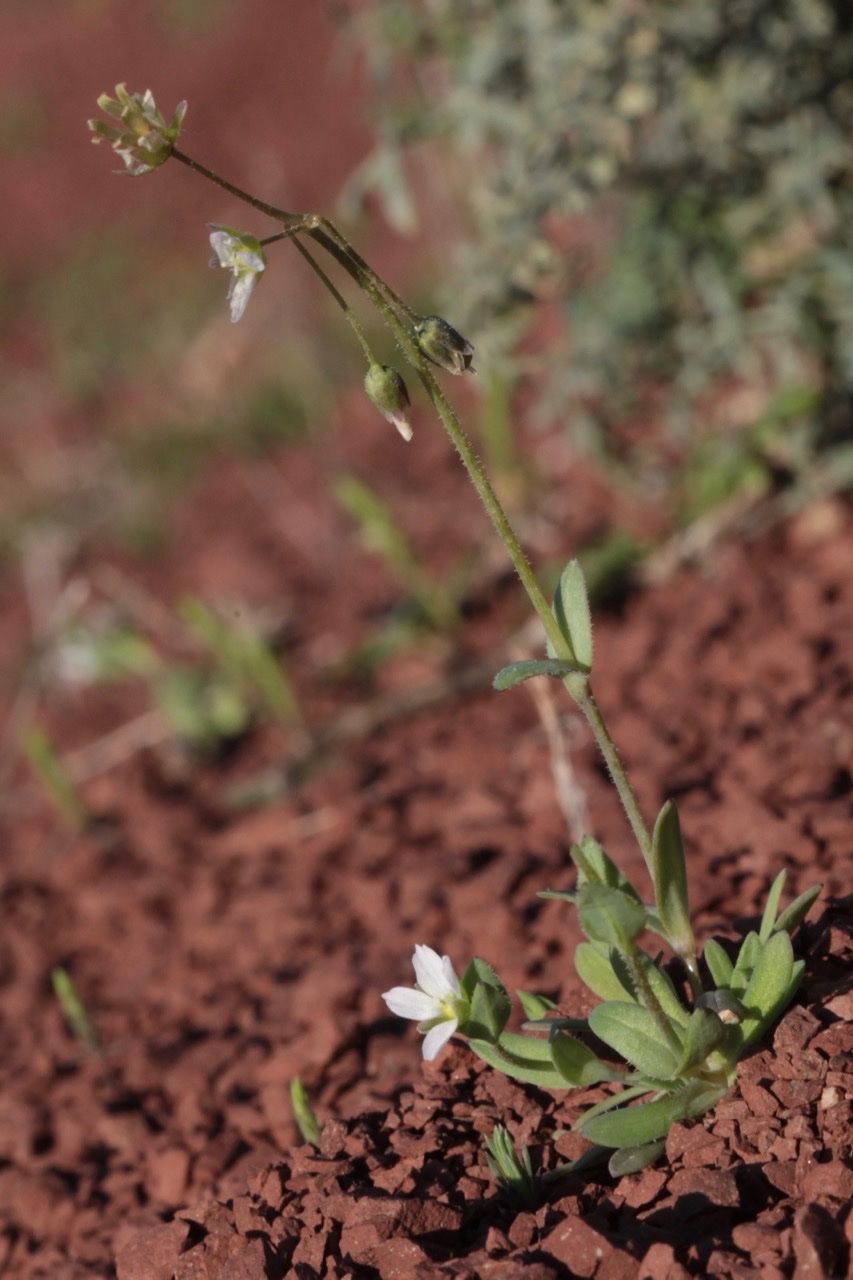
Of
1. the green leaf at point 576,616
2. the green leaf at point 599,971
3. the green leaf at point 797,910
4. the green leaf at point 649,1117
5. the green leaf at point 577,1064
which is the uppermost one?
the green leaf at point 576,616

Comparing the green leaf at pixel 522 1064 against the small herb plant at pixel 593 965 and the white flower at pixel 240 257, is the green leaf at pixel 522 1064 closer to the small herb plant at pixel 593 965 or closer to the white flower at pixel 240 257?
the small herb plant at pixel 593 965

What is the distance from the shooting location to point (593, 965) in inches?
71.8

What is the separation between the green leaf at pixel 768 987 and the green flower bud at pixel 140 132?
1.09 meters

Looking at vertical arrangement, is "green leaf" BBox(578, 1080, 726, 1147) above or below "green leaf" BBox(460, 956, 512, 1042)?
below

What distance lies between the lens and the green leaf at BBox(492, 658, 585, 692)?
1619mm

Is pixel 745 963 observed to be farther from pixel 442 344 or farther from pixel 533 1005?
pixel 442 344

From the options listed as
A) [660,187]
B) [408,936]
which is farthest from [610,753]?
[660,187]

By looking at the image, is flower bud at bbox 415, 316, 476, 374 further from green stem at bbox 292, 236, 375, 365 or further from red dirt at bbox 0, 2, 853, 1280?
red dirt at bbox 0, 2, 853, 1280

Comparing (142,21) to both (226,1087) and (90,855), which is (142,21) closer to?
(90,855)

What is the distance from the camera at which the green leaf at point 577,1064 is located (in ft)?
5.58

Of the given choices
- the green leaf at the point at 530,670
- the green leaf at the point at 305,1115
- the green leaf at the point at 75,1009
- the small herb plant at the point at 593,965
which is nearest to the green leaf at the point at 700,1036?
the small herb plant at the point at 593,965

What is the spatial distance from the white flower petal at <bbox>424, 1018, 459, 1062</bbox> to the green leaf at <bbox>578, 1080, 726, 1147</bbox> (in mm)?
183

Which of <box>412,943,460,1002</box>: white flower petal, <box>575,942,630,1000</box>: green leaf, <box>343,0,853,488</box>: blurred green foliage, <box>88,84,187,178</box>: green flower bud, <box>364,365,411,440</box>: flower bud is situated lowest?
<box>575,942,630,1000</box>: green leaf

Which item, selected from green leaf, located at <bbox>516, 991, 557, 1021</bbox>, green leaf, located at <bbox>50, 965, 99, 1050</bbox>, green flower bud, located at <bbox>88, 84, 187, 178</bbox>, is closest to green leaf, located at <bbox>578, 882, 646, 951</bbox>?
green leaf, located at <bbox>516, 991, 557, 1021</bbox>
